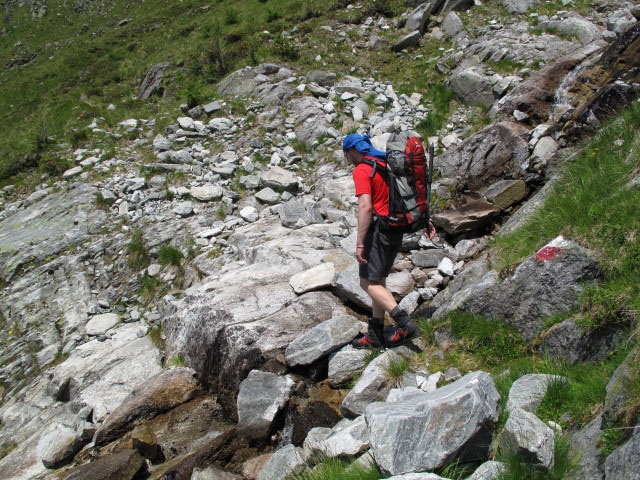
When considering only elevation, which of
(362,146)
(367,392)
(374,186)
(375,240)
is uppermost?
(362,146)

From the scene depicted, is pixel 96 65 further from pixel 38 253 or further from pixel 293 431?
pixel 293 431

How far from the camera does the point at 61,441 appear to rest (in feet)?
19.3

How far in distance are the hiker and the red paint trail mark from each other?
1328 mm

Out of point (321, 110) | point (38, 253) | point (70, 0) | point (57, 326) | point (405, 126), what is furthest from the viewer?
point (70, 0)

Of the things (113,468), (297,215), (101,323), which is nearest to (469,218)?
(297,215)

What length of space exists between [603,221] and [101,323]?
9209 mm

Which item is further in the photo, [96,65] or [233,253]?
[96,65]

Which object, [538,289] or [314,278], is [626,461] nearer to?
[538,289]

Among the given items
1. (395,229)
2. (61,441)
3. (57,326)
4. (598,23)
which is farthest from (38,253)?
(598,23)

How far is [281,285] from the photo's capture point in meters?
7.09

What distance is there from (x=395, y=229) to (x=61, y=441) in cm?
559

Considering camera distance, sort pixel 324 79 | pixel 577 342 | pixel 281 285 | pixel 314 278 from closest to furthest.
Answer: pixel 577 342, pixel 314 278, pixel 281 285, pixel 324 79

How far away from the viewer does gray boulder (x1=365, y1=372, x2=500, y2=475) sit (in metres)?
3.19

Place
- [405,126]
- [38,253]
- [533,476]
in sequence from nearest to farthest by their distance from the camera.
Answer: [533,476] → [38,253] → [405,126]
